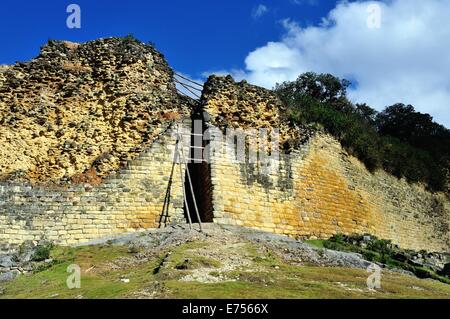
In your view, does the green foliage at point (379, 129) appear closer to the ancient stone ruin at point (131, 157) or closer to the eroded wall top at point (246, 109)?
the eroded wall top at point (246, 109)

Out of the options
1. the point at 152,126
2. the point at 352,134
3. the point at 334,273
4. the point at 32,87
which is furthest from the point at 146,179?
the point at 352,134

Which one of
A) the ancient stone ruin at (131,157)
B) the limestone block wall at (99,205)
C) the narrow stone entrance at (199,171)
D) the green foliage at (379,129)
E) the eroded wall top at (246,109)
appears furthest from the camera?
the green foliage at (379,129)

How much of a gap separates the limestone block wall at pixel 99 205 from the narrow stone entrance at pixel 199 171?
686 millimetres

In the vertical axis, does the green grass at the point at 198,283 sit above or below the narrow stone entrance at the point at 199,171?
below

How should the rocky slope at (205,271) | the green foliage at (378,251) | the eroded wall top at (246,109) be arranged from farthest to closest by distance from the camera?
the eroded wall top at (246,109)
the green foliage at (378,251)
the rocky slope at (205,271)

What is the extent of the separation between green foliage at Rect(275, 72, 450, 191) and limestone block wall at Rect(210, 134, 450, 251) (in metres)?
0.84

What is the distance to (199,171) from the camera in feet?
66.1

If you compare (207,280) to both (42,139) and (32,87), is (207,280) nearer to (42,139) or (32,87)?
(42,139)

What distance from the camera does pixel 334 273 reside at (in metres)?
12.5

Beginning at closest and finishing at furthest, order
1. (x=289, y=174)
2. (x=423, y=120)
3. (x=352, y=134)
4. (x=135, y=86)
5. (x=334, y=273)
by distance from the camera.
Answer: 1. (x=334, y=273)
2. (x=135, y=86)
3. (x=289, y=174)
4. (x=352, y=134)
5. (x=423, y=120)

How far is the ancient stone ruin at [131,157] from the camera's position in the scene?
16719 mm

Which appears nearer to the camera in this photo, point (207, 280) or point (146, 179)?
point (207, 280)

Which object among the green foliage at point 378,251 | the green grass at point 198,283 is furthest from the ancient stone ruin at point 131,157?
the green grass at point 198,283

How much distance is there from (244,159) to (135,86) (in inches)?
197
